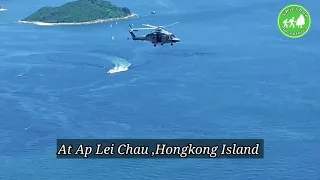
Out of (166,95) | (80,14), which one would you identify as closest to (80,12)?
(80,14)

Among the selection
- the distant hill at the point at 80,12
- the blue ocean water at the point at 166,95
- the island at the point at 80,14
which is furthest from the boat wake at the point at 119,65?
the distant hill at the point at 80,12

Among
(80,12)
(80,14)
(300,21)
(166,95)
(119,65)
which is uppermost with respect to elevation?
(80,12)

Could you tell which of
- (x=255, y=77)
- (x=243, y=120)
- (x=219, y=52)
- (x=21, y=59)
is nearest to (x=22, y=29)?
(x=21, y=59)

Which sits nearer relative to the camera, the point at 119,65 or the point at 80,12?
the point at 119,65

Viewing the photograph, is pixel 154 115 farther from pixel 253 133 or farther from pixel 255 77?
pixel 255 77

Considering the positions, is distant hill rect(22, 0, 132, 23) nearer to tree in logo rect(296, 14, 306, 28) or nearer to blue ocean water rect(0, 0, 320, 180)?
blue ocean water rect(0, 0, 320, 180)

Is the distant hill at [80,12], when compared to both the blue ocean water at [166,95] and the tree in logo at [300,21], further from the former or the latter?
the tree in logo at [300,21]

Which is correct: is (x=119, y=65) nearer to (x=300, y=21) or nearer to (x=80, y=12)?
(x=300, y=21)
